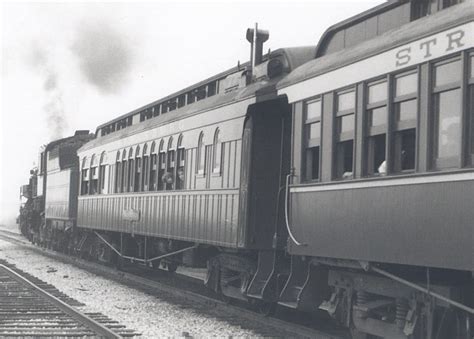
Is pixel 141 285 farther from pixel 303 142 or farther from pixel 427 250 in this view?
pixel 427 250

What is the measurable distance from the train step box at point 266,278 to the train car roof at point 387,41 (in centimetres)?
228

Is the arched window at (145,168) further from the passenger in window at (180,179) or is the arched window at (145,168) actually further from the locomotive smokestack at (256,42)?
the locomotive smokestack at (256,42)

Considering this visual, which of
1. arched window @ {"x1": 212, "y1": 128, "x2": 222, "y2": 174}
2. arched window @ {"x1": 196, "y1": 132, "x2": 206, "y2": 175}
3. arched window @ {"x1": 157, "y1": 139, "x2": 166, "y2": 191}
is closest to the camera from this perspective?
arched window @ {"x1": 212, "y1": 128, "x2": 222, "y2": 174}

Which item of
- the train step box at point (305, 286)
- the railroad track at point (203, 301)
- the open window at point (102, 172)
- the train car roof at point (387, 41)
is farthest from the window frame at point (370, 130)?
the open window at point (102, 172)

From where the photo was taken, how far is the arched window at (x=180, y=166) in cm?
1355

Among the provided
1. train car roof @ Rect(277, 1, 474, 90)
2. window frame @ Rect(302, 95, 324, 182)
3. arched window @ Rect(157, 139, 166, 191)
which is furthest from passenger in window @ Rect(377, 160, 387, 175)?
arched window @ Rect(157, 139, 166, 191)

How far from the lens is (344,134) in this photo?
8.30 m

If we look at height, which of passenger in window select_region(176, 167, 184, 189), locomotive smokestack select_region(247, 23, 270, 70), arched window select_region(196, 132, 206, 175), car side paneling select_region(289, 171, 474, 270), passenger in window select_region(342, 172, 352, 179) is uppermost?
locomotive smokestack select_region(247, 23, 270, 70)

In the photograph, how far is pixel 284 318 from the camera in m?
11.1

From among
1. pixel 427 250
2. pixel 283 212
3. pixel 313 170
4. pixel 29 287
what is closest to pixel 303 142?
pixel 313 170

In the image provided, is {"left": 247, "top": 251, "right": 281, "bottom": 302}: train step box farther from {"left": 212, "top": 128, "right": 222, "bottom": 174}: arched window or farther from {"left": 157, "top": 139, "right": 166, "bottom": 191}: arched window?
{"left": 157, "top": 139, "right": 166, "bottom": 191}: arched window

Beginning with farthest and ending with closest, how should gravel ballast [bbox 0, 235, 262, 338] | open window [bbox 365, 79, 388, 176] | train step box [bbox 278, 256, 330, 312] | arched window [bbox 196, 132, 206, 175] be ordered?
arched window [bbox 196, 132, 206, 175] → gravel ballast [bbox 0, 235, 262, 338] → train step box [bbox 278, 256, 330, 312] → open window [bbox 365, 79, 388, 176]

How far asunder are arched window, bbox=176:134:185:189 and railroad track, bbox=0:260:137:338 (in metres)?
2.63

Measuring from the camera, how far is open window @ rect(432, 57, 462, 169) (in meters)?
6.44
